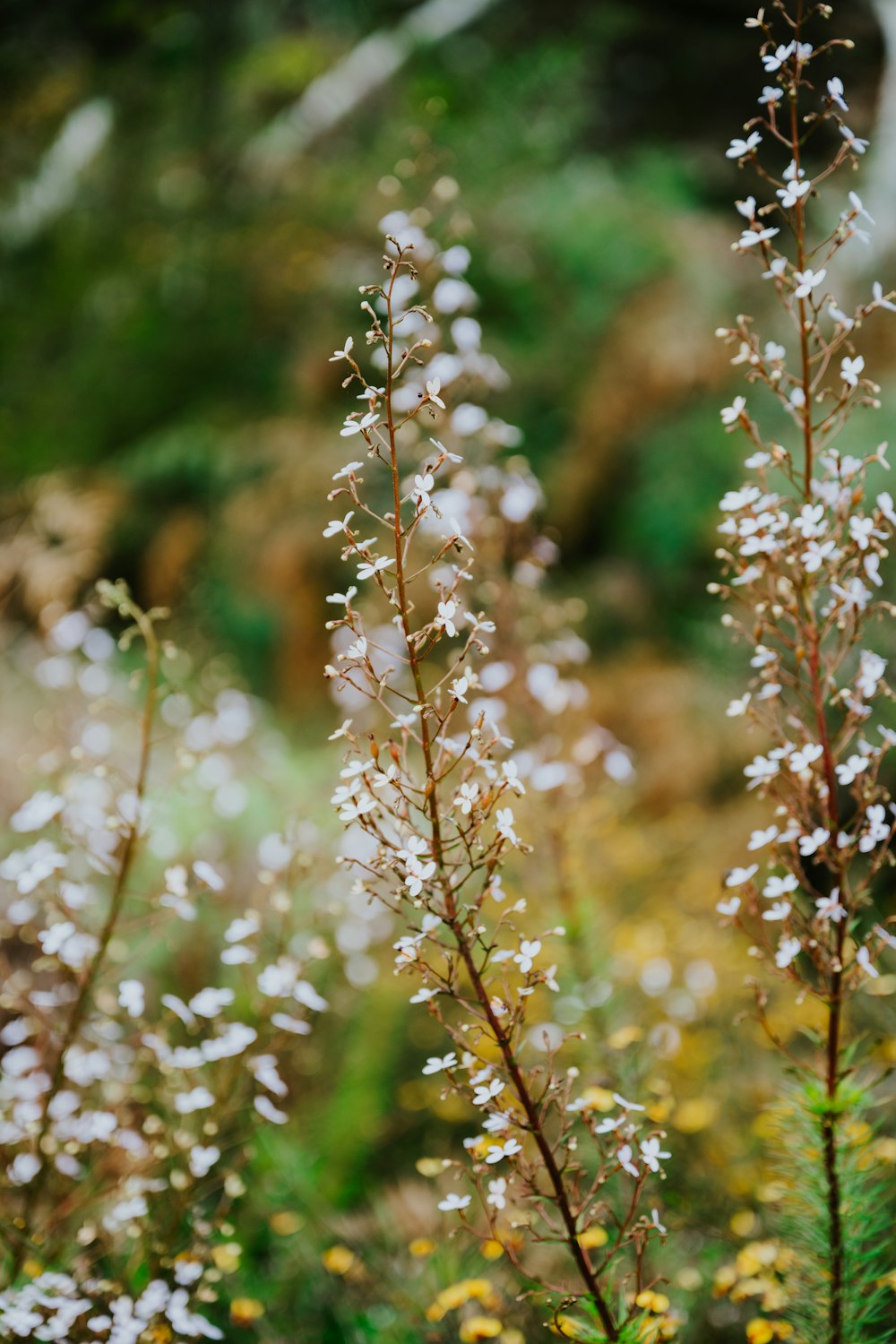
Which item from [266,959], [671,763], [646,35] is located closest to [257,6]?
[646,35]

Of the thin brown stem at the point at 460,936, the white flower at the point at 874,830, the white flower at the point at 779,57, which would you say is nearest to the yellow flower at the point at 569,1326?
the thin brown stem at the point at 460,936

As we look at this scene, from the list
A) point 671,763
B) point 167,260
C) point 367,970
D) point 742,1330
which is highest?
point 167,260

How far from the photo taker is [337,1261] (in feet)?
4.83

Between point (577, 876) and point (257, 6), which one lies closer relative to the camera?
point (577, 876)

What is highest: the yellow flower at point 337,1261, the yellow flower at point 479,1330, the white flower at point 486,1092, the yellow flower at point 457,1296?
the white flower at point 486,1092

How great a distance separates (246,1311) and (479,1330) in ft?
1.23

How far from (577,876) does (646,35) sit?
15.0 feet

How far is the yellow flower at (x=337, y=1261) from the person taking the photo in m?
1.47

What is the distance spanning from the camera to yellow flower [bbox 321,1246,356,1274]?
147cm

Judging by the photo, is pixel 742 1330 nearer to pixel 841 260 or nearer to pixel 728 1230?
pixel 728 1230

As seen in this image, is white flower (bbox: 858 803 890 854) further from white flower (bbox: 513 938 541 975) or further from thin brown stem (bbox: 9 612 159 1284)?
thin brown stem (bbox: 9 612 159 1284)

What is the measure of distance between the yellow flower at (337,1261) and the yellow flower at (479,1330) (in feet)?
0.88

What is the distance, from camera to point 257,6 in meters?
4.93

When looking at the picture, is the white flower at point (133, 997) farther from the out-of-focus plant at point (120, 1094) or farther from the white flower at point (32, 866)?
the white flower at point (32, 866)
